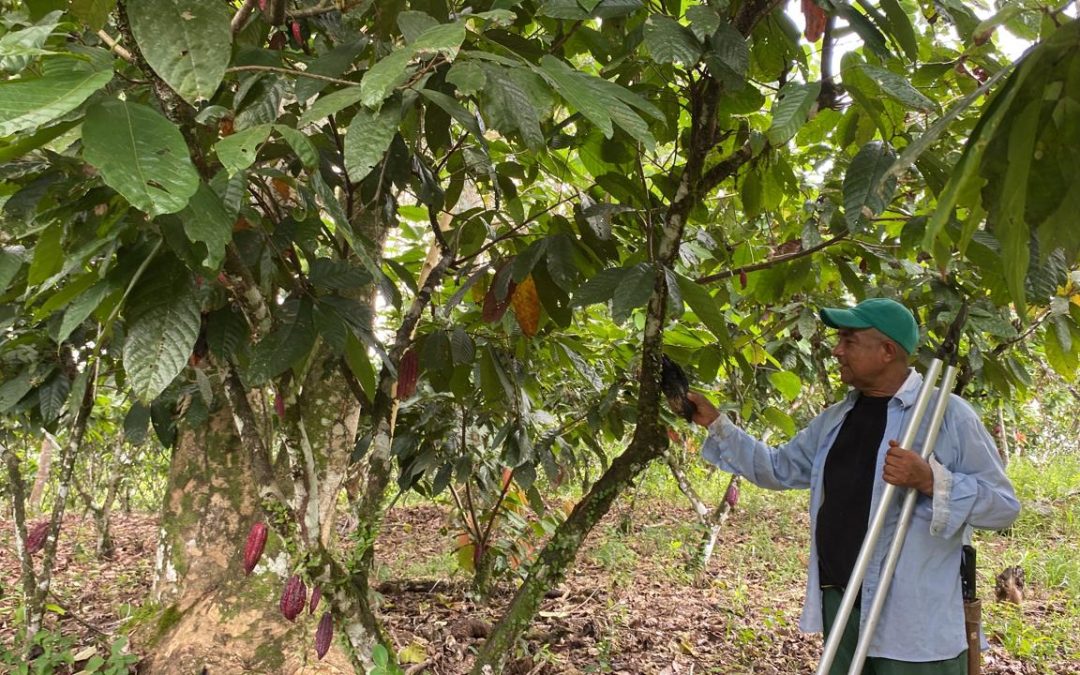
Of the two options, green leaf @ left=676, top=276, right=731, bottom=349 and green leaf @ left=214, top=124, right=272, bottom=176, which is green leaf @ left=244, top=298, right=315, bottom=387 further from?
green leaf @ left=676, top=276, right=731, bottom=349

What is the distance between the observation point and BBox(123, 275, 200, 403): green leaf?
92 cm

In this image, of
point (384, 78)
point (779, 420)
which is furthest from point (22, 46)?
point (779, 420)

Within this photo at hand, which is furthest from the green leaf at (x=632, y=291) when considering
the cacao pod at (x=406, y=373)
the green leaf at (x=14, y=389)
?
the green leaf at (x=14, y=389)

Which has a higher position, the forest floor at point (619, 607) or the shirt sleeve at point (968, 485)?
the shirt sleeve at point (968, 485)

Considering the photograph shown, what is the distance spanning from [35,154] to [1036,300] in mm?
1512

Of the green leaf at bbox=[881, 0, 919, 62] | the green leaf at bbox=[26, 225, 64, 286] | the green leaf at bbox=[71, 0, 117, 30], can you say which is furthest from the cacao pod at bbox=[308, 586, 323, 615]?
the green leaf at bbox=[881, 0, 919, 62]

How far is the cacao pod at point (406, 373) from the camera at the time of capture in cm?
153

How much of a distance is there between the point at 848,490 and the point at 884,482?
115 mm

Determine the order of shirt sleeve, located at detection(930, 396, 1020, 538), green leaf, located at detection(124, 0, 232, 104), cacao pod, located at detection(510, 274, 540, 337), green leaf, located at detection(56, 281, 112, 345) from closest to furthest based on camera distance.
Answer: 1. green leaf, located at detection(124, 0, 232, 104)
2. green leaf, located at detection(56, 281, 112, 345)
3. shirt sleeve, located at detection(930, 396, 1020, 538)
4. cacao pod, located at detection(510, 274, 540, 337)

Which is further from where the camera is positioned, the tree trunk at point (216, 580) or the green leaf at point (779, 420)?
the green leaf at point (779, 420)

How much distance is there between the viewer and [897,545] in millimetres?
1532

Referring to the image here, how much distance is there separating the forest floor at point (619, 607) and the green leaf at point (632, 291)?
1.55 m

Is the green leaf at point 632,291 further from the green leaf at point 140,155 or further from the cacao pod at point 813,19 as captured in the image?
the green leaf at point 140,155

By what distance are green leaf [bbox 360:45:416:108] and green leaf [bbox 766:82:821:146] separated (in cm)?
52
